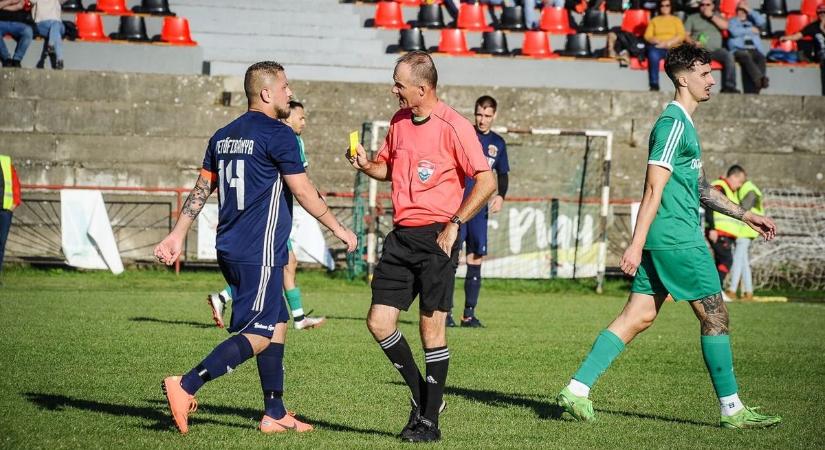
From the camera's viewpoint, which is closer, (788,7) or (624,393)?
(624,393)

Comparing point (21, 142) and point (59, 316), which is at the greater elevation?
point (21, 142)

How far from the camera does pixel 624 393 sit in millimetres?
8172

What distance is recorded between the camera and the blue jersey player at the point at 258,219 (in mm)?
6305

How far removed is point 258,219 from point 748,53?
1783cm

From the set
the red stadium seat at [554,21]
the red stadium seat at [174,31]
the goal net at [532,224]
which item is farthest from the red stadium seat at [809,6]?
the red stadium seat at [174,31]

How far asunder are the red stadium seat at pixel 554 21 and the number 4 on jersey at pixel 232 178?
17628 mm

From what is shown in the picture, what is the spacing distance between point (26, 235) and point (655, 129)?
46.6 feet

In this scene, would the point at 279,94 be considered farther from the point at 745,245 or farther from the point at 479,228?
the point at 745,245

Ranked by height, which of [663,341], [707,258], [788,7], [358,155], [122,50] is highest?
[788,7]

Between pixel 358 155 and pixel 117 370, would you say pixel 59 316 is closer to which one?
pixel 117 370

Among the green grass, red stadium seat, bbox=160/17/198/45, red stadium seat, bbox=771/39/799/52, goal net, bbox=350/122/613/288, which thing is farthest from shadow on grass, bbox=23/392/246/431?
red stadium seat, bbox=771/39/799/52

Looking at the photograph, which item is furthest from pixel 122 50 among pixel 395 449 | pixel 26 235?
pixel 395 449

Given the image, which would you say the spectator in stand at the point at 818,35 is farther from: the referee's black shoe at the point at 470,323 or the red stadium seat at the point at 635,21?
the referee's black shoe at the point at 470,323

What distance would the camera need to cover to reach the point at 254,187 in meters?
6.36
